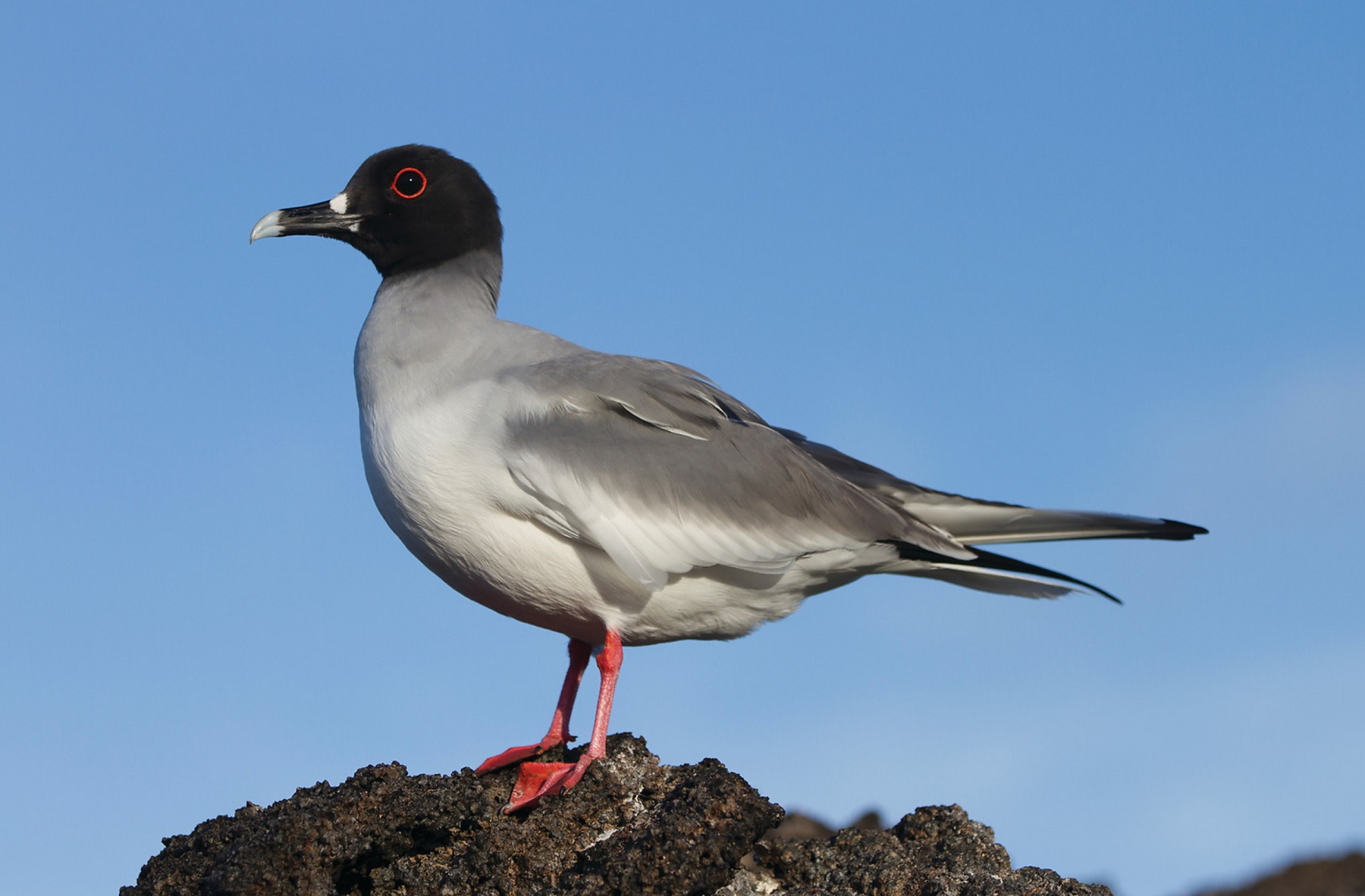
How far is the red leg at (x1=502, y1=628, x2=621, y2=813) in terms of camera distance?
763 centimetres

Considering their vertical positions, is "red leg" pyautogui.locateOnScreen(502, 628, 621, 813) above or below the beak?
below

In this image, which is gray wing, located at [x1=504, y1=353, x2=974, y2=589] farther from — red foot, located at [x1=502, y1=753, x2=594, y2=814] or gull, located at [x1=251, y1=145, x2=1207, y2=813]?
red foot, located at [x1=502, y1=753, x2=594, y2=814]

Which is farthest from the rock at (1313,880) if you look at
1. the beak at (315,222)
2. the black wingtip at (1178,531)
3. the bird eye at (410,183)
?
the beak at (315,222)

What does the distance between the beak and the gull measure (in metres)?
0.29

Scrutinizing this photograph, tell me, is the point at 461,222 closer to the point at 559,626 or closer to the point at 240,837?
the point at 559,626

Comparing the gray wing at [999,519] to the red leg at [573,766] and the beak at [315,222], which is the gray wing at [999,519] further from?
the beak at [315,222]

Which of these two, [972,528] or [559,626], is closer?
[559,626]

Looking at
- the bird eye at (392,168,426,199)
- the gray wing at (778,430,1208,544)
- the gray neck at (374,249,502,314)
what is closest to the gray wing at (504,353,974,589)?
the gray wing at (778,430,1208,544)

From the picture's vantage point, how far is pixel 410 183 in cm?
977

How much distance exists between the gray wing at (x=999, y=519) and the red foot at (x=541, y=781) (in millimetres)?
3068

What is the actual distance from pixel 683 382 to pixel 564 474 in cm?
139

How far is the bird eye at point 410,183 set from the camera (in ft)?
32.0

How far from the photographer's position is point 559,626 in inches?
339

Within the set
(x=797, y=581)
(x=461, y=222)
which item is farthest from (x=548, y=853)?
(x=461, y=222)
